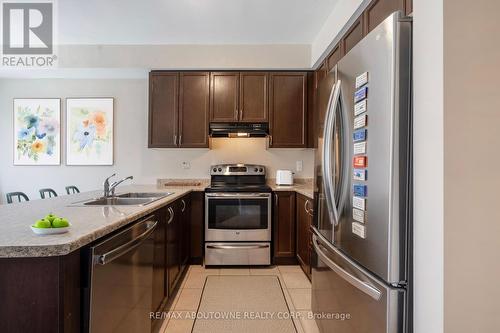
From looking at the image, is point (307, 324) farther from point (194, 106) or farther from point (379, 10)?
point (194, 106)

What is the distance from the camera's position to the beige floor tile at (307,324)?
184cm

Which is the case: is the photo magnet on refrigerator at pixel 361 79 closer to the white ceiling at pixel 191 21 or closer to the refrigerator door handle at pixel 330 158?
the refrigerator door handle at pixel 330 158

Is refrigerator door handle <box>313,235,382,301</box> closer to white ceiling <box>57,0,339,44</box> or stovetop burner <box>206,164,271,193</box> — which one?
stovetop burner <box>206,164,271,193</box>

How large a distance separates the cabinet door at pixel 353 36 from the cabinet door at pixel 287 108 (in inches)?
41.5

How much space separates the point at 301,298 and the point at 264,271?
660mm

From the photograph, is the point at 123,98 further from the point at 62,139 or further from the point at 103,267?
the point at 103,267

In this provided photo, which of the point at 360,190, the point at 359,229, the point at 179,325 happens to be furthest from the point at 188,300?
the point at 360,190

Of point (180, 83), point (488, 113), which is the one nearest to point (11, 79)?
point (180, 83)

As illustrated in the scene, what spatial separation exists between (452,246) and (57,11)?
3.45 m

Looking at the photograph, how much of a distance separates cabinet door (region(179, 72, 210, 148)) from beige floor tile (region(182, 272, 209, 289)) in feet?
4.80

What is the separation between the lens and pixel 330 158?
1420mm

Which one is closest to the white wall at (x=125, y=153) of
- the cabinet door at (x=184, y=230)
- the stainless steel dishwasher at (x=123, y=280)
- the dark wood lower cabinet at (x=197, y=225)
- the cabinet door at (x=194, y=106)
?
the cabinet door at (x=194, y=106)

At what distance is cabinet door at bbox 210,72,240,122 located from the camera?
319 cm

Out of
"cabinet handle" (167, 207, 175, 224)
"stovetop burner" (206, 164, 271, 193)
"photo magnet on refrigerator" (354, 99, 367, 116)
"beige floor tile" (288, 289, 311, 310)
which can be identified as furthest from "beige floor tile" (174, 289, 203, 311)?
"photo magnet on refrigerator" (354, 99, 367, 116)
